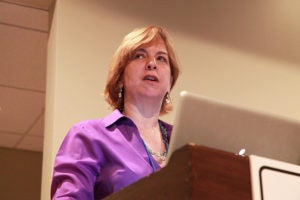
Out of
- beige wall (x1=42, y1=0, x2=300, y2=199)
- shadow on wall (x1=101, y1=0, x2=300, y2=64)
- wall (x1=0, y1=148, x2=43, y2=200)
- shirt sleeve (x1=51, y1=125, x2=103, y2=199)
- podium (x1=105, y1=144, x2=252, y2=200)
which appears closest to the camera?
podium (x1=105, y1=144, x2=252, y2=200)

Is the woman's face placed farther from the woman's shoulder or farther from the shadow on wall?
the shadow on wall

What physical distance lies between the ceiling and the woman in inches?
38.2

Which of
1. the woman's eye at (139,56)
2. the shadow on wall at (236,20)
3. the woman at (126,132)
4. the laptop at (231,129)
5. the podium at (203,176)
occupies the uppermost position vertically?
the shadow on wall at (236,20)

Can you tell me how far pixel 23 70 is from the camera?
3.15 metres

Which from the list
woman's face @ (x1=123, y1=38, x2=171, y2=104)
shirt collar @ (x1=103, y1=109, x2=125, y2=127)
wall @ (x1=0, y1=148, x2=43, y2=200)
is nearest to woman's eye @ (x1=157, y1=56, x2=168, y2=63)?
woman's face @ (x1=123, y1=38, x2=171, y2=104)

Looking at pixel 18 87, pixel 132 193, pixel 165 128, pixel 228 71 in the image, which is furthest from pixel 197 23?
pixel 132 193

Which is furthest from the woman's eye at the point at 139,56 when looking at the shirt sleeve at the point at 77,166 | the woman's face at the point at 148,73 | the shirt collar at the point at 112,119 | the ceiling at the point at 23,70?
the ceiling at the point at 23,70

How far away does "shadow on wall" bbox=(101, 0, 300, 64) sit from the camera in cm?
247

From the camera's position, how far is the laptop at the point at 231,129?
2.67ft

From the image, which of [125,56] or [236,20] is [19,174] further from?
[125,56]

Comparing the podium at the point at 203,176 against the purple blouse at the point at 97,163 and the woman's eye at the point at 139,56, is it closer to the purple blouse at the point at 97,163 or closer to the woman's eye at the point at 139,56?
the purple blouse at the point at 97,163

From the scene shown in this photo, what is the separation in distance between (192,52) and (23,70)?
1212mm

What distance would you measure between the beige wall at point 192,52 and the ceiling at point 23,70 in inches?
11.7

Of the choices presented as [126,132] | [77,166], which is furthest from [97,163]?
[126,132]
